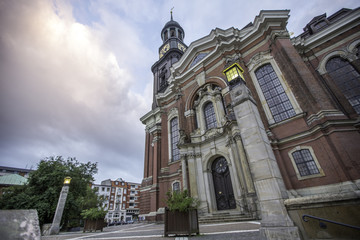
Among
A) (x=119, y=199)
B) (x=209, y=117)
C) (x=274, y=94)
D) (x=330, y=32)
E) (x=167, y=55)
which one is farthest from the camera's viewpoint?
A: (x=119, y=199)

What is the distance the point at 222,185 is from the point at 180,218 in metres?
7.40

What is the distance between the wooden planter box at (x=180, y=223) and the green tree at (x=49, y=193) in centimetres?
1390

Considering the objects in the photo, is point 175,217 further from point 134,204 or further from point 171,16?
point 134,204

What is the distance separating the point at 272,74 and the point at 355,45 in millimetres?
5822

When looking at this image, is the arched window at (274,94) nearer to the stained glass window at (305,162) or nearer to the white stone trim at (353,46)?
the stained glass window at (305,162)

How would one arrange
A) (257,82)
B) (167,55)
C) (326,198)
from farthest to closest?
(167,55), (257,82), (326,198)

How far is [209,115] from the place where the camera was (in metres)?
15.3

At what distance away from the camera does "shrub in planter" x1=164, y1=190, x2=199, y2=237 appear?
5595 mm

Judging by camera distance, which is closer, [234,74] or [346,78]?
[234,74]

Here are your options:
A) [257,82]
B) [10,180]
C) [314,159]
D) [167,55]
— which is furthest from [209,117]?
[10,180]

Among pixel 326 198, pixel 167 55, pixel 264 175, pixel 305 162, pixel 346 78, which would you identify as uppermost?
pixel 167 55

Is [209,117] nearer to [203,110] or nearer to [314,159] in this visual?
[203,110]

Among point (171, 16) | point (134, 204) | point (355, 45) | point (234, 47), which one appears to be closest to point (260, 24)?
point (234, 47)

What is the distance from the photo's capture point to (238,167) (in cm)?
1090
